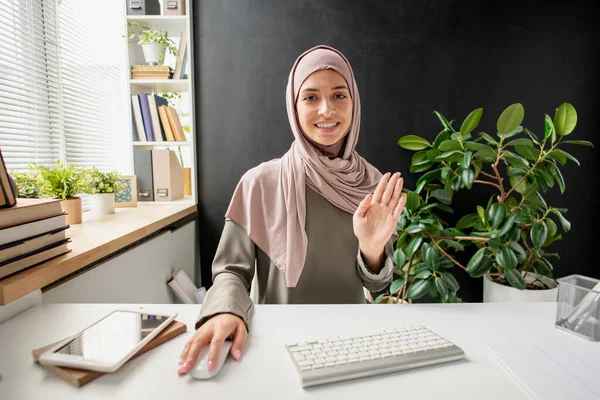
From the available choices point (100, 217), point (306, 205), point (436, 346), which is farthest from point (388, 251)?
point (100, 217)

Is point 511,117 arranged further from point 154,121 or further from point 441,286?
point 154,121

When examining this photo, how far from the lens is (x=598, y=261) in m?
2.43

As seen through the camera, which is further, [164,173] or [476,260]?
[164,173]

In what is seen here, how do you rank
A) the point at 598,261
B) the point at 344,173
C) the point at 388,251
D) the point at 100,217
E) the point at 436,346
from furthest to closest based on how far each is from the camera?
the point at 598,261
the point at 100,217
the point at 344,173
the point at 388,251
the point at 436,346

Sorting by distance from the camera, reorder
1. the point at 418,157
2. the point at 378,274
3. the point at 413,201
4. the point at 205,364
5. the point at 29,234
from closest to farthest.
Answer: the point at 205,364, the point at 29,234, the point at 378,274, the point at 413,201, the point at 418,157

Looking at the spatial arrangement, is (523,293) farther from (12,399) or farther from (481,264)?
(12,399)

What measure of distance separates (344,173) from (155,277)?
1226 millimetres

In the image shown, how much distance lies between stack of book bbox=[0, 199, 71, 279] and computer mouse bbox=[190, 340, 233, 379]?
22.9 inches

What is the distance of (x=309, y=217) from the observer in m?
1.19

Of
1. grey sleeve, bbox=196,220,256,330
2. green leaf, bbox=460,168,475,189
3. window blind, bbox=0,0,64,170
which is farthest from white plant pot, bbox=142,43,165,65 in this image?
green leaf, bbox=460,168,475,189

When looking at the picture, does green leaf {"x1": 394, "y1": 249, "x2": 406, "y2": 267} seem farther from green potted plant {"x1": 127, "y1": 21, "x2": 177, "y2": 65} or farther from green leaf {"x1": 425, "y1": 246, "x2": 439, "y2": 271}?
green potted plant {"x1": 127, "y1": 21, "x2": 177, "y2": 65}

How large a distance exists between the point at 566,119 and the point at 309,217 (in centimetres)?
164

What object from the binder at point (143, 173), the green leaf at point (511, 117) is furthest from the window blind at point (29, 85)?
the green leaf at point (511, 117)

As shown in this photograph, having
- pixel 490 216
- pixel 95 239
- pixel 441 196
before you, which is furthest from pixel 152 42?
pixel 490 216
